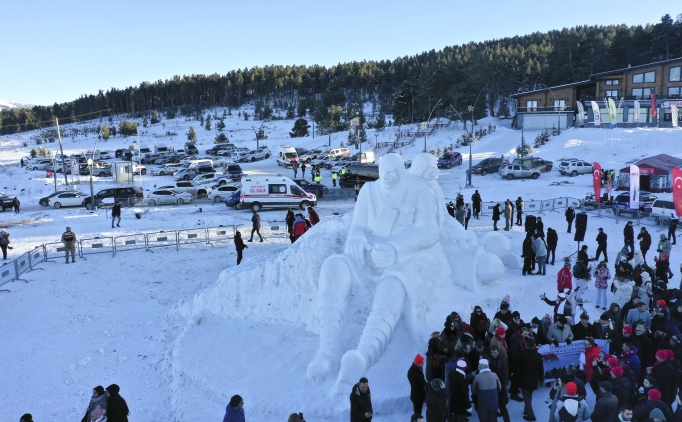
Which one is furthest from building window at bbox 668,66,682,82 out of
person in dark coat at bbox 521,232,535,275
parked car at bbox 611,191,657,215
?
person in dark coat at bbox 521,232,535,275

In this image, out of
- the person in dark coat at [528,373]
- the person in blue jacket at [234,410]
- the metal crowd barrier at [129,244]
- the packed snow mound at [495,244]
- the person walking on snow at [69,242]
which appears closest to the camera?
the person in blue jacket at [234,410]

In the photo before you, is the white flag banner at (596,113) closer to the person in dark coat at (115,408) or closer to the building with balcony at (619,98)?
the building with balcony at (619,98)

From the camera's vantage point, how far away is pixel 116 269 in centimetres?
1822

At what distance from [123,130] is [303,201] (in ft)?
242

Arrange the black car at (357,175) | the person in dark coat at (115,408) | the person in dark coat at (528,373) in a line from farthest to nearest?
the black car at (357,175) → the person in dark coat at (528,373) → the person in dark coat at (115,408)

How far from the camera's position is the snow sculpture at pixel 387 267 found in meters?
9.48

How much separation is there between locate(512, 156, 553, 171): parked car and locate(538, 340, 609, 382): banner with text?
32.9 metres

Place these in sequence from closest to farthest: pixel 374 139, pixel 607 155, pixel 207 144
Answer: pixel 607 155 → pixel 374 139 → pixel 207 144

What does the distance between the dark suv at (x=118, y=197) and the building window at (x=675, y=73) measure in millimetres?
50571

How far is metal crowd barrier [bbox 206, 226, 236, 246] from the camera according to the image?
21.7 metres

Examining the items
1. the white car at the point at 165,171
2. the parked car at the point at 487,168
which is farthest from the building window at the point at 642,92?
the white car at the point at 165,171

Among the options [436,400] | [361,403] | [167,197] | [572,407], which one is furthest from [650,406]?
[167,197]

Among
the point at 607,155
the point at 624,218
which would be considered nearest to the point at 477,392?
the point at 624,218

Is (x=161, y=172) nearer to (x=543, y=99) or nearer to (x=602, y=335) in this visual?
(x=543, y=99)
